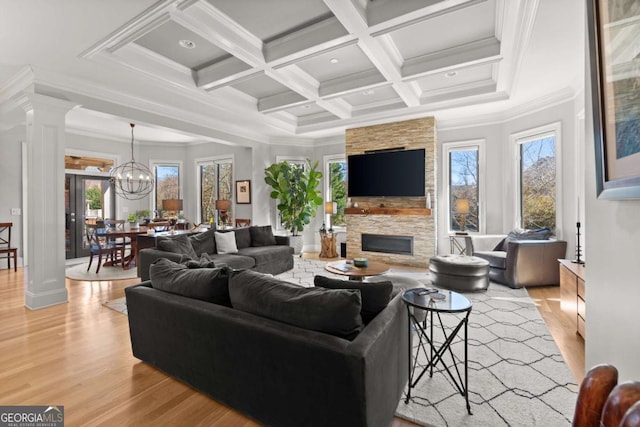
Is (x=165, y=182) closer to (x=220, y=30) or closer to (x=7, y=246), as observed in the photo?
(x=7, y=246)

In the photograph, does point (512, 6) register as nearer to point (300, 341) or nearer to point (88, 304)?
point (300, 341)

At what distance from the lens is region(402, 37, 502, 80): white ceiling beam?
362 centimetres

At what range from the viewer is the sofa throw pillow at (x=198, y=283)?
2049mm

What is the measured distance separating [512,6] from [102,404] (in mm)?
4397

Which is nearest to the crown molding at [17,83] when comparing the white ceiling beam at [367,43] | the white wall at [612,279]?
the white ceiling beam at [367,43]

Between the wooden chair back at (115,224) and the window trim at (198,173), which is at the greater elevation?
the window trim at (198,173)

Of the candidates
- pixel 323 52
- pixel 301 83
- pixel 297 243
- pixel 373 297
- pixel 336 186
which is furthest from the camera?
pixel 336 186

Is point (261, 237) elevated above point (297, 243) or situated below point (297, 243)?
above

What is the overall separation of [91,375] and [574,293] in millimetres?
4185

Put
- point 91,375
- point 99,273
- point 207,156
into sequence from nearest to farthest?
1. point 91,375
2. point 99,273
3. point 207,156

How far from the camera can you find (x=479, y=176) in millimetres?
6008

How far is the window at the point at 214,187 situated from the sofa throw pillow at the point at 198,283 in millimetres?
5723

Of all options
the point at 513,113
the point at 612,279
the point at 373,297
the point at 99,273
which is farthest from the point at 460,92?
the point at 99,273

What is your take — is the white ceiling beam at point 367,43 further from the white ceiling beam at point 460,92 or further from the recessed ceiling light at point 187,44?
the recessed ceiling light at point 187,44
